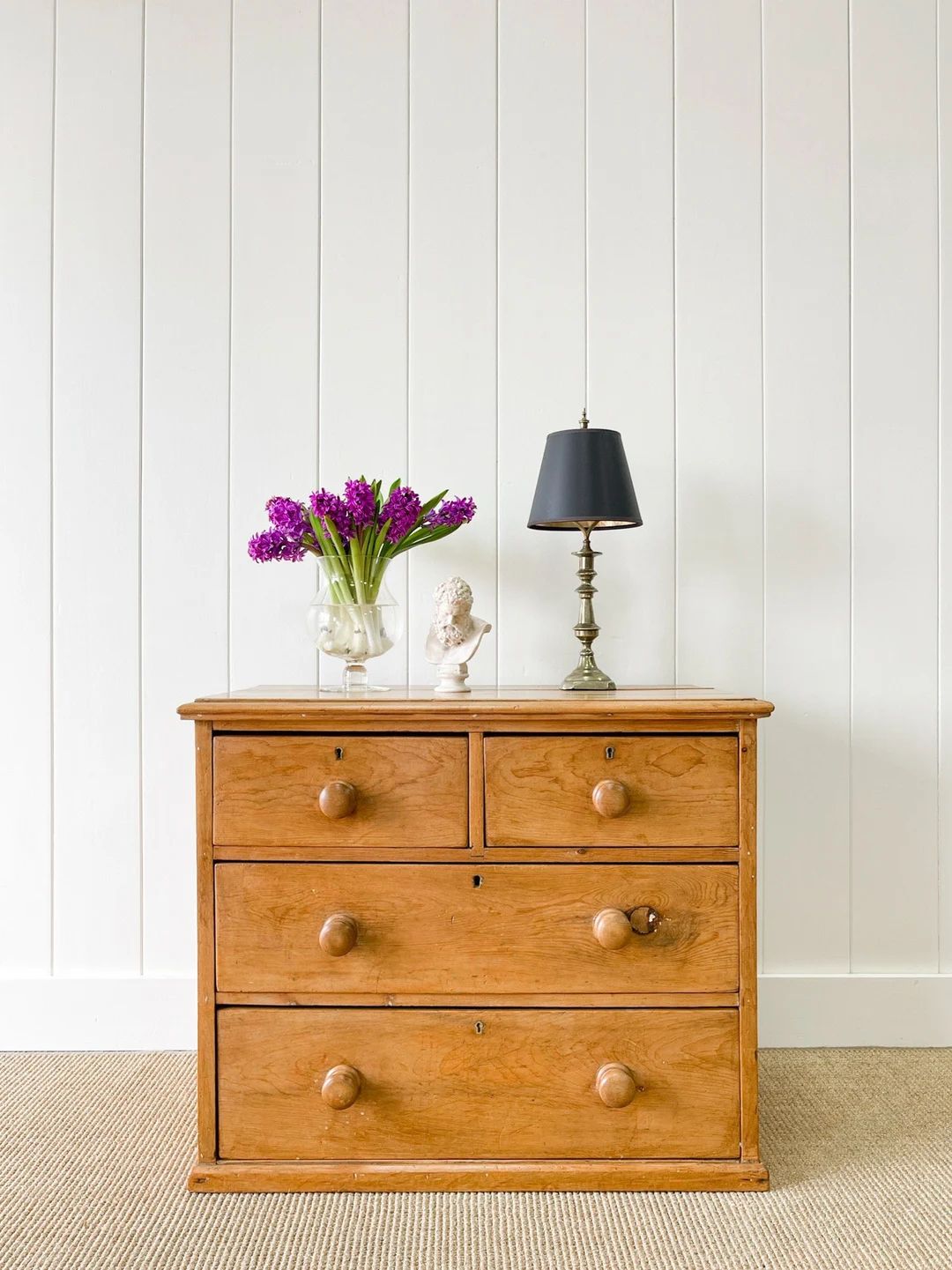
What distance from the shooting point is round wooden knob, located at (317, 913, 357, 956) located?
4.22 feet

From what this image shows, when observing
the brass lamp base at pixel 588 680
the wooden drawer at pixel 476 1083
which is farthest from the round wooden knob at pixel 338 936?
the brass lamp base at pixel 588 680

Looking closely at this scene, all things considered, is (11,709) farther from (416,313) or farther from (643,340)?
(643,340)

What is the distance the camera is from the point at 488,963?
1328 mm

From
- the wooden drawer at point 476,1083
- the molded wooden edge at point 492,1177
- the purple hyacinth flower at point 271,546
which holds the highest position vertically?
the purple hyacinth flower at point 271,546

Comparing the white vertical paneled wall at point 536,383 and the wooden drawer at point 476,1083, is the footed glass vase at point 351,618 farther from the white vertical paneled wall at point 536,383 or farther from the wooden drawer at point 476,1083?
the wooden drawer at point 476,1083

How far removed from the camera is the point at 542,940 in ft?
4.36

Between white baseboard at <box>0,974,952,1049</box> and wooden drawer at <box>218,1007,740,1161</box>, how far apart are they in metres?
0.56

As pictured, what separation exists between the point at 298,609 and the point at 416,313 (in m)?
0.65

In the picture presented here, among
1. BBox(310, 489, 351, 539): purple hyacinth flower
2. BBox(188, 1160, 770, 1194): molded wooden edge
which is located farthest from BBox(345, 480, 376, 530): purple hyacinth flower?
BBox(188, 1160, 770, 1194): molded wooden edge

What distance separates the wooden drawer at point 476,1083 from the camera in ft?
4.35

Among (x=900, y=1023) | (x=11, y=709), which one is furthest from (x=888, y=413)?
(x=11, y=709)

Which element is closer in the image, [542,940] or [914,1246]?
[914,1246]

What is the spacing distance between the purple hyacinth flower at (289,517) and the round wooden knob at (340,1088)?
0.87 metres

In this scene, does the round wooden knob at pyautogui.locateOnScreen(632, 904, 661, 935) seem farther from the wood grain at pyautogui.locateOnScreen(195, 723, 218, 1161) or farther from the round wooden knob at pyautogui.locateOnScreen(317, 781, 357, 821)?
the wood grain at pyautogui.locateOnScreen(195, 723, 218, 1161)
